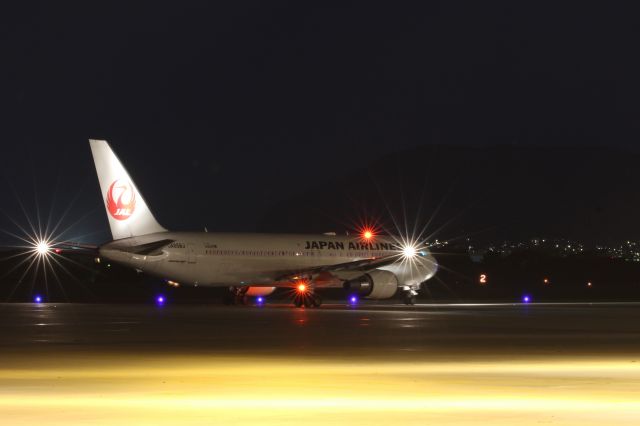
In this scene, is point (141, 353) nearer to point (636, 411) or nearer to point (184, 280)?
point (636, 411)

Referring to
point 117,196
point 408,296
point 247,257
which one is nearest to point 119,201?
point 117,196

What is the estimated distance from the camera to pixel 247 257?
60969 mm

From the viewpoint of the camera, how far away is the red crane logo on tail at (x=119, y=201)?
58219 mm

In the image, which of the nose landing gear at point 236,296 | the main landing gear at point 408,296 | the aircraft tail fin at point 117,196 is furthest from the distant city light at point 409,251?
the aircraft tail fin at point 117,196

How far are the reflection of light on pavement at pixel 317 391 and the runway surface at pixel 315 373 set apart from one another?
0.02 m

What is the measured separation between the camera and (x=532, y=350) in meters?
27.0

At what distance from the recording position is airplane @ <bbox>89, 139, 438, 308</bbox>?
58.2 m

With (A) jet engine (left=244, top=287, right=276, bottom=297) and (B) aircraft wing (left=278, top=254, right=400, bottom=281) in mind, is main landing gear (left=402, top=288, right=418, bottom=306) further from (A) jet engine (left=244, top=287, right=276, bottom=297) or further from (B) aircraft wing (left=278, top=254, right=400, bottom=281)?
(A) jet engine (left=244, top=287, right=276, bottom=297)

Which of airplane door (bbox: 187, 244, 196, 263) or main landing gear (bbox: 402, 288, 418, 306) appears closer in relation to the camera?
airplane door (bbox: 187, 244, 196, 263)

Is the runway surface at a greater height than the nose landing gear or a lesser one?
lesser

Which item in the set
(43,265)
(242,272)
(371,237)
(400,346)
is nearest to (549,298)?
(371,237)

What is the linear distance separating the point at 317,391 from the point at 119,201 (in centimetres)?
4210

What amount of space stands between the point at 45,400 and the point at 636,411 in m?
7.05

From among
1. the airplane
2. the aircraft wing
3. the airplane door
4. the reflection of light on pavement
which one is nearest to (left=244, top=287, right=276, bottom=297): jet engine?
the airplane
